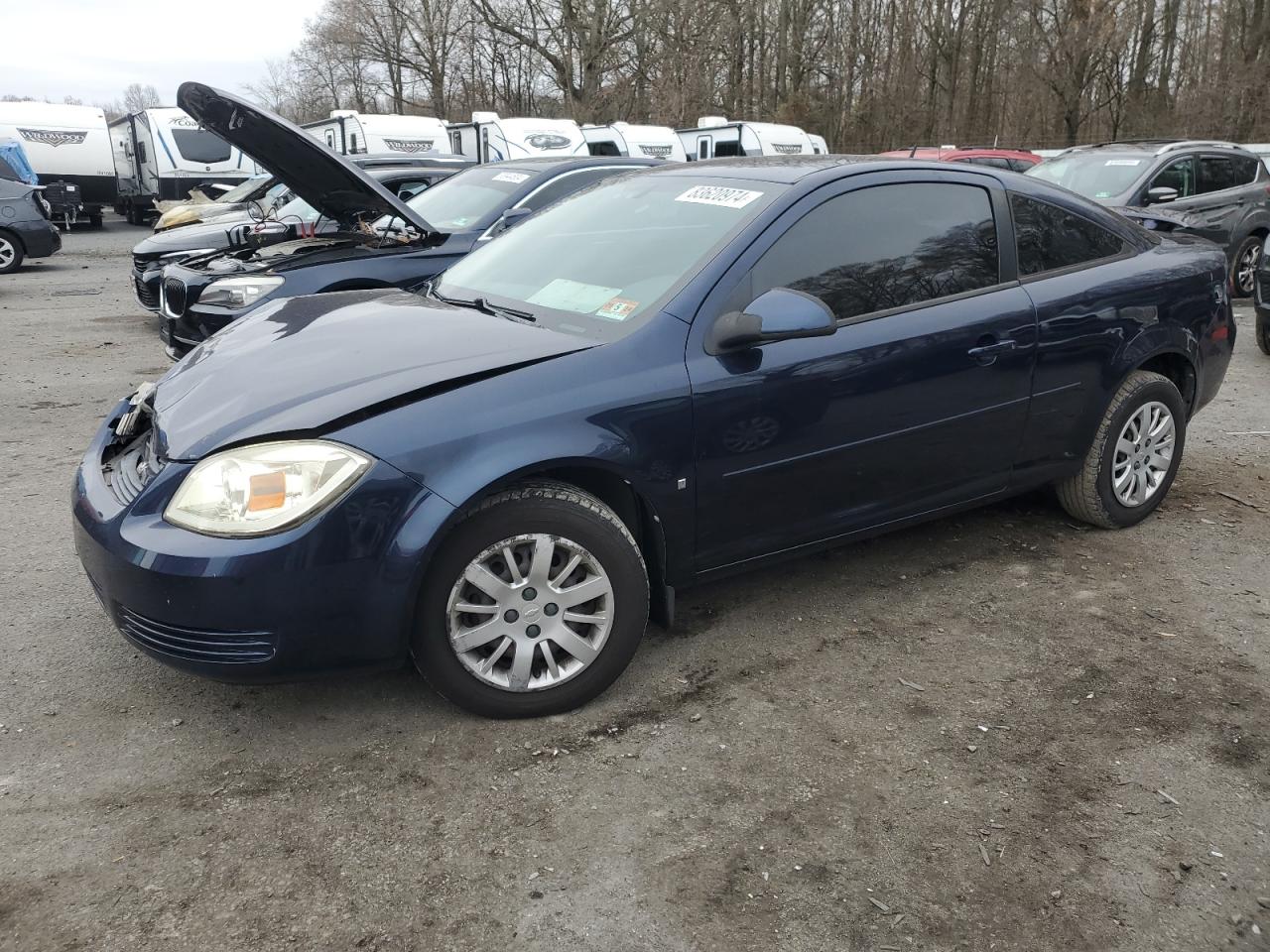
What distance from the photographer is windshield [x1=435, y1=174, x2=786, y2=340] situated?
3.45m

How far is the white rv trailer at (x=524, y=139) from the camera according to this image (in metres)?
19.9

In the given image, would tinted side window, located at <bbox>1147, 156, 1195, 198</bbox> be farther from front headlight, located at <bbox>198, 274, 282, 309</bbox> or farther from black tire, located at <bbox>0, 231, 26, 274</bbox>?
black tire, located at <bbox>0, 231, 26, 274</bbox>

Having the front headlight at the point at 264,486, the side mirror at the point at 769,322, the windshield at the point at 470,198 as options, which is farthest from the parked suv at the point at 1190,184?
the front headlight at the point at 264,486

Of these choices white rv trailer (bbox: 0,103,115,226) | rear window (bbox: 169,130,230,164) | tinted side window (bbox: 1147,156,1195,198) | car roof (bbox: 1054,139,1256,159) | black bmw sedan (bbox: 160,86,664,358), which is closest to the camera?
black bmw sedan (bbox: 160,86,664,358)

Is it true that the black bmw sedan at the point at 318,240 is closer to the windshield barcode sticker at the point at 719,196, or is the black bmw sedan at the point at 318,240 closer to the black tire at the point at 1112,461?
the windshield barcode sticker at the point at 719,196

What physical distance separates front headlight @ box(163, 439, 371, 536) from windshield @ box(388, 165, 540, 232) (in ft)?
16.0

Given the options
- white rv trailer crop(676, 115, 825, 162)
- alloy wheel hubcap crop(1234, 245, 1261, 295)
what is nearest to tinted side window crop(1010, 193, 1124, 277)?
alloy wheel hubcap crop(1234, 245, 1261, 295)

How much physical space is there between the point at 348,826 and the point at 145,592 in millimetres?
830

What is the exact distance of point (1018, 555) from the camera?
14.6 feet

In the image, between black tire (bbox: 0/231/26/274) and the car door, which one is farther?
black tire (bbox: 0/231/26/274)

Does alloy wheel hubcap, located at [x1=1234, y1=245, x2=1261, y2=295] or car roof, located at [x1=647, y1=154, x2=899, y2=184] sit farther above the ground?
car roof, located at [x1=647, y1=154, x2=899, y2=184]

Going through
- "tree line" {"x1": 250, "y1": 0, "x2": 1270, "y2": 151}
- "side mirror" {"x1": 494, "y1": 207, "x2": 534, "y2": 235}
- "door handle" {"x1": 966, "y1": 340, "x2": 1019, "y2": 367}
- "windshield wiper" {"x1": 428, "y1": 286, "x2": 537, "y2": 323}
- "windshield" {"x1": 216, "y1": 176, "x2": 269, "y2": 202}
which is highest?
"tree line" {"x1": 250, "y1": 0, "x2": 1270, "y2": 151}

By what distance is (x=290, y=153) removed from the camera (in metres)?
6.21

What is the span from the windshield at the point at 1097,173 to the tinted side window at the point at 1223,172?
3.00ft
